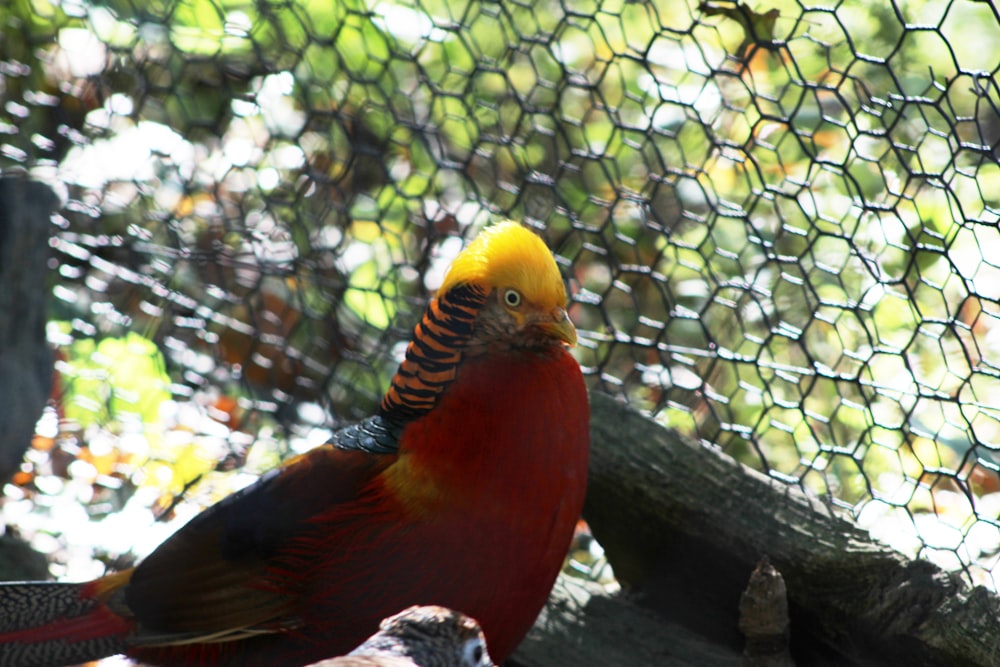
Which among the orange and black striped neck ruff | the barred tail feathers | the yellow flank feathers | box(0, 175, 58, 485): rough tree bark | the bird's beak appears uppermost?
the yellow flank feathers

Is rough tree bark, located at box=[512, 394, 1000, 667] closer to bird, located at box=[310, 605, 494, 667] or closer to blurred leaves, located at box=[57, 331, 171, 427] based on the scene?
bird, located at box=[310, 605, 494, 667]

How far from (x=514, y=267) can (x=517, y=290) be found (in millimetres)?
28

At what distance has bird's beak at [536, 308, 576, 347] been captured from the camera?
138 cm

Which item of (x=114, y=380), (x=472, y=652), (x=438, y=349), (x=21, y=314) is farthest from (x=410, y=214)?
(x=472, y=652)

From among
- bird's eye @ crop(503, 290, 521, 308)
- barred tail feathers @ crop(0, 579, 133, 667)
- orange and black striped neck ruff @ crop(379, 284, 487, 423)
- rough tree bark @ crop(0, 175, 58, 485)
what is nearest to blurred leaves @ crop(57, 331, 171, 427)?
rough tree bark @ crop(0, 175, 58, 485)

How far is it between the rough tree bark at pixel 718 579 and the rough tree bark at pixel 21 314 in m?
1.04

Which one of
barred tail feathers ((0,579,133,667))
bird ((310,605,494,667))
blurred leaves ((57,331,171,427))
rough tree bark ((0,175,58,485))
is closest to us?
bird ((310,605,494,667))

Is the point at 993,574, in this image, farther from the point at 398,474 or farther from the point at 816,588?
the point at 398,474

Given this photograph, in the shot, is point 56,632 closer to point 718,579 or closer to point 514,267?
point 514,267

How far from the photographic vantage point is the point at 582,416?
1.41 m

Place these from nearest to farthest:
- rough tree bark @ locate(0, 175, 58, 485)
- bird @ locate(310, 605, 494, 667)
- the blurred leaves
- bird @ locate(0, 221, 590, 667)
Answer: bird @ locate(310, 605, 494, 667) < bird @ locate(0, 221, 590, 667) < rough tree bark @ locate(0, 175, 58, 485) < the blurred leaves

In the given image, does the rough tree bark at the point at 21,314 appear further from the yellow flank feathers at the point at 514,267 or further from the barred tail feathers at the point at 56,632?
the yellow flank feathers at the point at 514,267

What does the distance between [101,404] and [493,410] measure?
4.94 ft

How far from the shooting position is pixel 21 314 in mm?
2156
